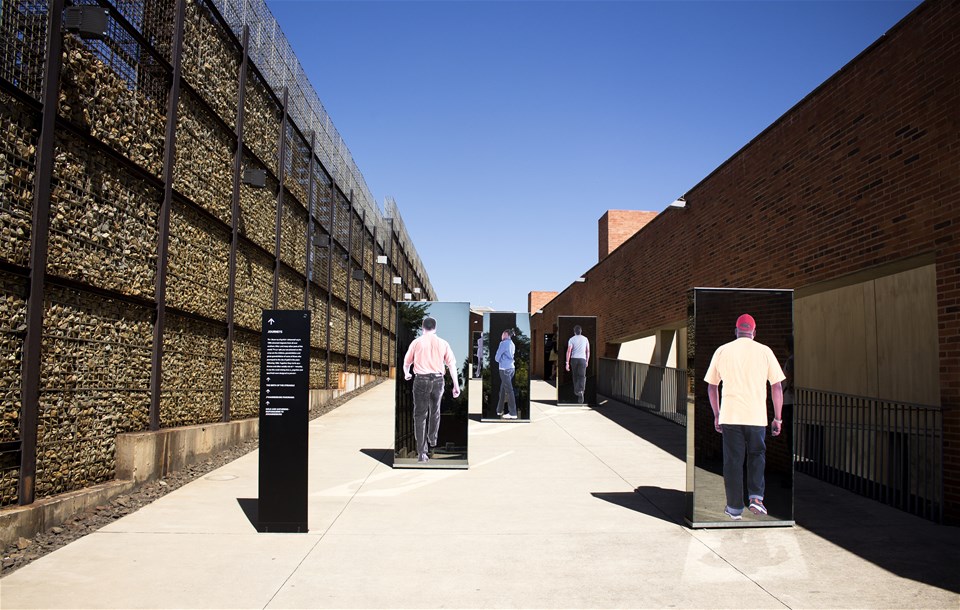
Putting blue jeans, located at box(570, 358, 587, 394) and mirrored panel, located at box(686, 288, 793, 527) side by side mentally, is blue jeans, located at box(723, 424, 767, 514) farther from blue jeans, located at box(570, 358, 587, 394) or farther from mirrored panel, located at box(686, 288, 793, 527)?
blue jeans, located at box(570, 358, 587, 394)

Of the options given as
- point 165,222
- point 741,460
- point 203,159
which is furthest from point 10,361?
point 741,460

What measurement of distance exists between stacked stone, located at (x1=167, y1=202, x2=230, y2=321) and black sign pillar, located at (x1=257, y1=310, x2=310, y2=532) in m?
3.12

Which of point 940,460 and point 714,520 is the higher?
point 940,460

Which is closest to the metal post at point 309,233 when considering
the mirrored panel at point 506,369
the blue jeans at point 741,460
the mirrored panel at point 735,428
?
the mirrored panel at point 506,369

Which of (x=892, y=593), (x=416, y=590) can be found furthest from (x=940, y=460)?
(x=416, y=590)

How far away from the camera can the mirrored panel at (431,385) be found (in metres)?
10.2

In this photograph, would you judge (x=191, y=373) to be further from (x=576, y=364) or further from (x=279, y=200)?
(x=576, y=364)

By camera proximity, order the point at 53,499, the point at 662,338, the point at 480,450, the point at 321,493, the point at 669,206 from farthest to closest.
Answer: the point at 662,338, the point at 669,206, the point at 480,450, the point at 321,493, the point at 53,499

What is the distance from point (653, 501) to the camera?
8211 millimetres

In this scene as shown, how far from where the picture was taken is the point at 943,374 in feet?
23.5

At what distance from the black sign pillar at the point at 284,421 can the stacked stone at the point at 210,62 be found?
4.69m

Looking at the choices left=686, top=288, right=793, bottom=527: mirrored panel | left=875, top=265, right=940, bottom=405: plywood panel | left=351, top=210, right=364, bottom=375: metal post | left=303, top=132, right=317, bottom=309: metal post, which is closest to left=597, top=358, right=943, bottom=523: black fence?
left=875, top=265, right=940, bottom=405: plywood panel

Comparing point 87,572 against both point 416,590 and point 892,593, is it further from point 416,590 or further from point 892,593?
point 892,593

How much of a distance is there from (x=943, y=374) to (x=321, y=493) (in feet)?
21.3
